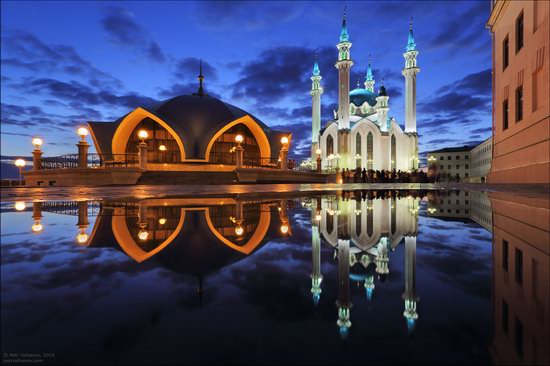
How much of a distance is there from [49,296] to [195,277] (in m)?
0.53

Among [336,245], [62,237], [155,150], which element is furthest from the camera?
[155,150]

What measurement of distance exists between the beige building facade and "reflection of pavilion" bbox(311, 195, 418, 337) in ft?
34.2

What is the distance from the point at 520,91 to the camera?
14047 mm

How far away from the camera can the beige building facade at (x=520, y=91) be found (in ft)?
35.8

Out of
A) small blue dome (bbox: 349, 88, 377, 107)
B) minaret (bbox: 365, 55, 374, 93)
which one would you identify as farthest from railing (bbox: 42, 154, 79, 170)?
minaret (bbox: 365, 55, 374, 93)

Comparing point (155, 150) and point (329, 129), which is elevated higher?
point (329, 129)

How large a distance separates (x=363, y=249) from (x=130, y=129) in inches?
1520

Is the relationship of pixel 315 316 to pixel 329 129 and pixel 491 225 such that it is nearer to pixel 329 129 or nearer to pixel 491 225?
pixel 491 225

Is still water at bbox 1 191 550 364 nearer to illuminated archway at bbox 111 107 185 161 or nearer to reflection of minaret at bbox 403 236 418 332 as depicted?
reflection of minaret at bbox 403 236 418 332

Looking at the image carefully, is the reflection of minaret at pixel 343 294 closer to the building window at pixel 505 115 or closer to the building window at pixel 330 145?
the building window at pixel 505 115

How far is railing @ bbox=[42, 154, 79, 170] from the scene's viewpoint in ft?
73.2

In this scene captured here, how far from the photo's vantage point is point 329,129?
6028cm

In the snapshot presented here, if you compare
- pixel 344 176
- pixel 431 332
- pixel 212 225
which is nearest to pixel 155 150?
pixel 344 176

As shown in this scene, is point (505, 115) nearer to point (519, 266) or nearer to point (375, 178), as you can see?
point (519, 266)
